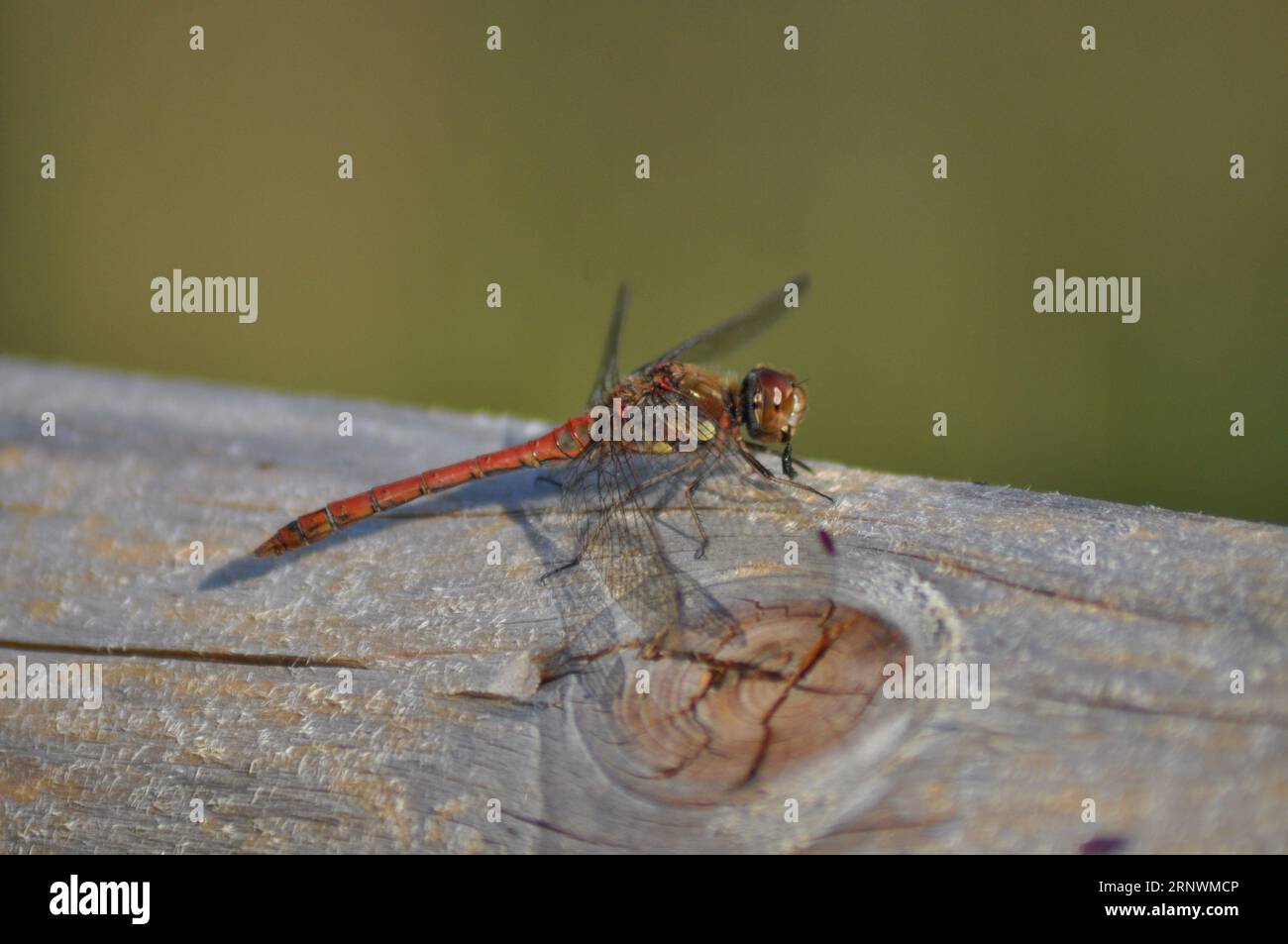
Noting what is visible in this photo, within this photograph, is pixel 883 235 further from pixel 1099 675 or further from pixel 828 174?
pixel 1099 675

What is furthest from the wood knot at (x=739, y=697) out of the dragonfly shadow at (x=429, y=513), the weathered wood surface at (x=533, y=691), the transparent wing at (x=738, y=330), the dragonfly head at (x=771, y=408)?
the transparent wing at (x=738, y=330)

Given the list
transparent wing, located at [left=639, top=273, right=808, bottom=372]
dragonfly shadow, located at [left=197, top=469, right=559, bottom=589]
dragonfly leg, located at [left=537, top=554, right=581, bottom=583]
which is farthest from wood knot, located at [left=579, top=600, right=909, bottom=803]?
transparent wing, located at [left=639, top=273, right=808, bottom=372]

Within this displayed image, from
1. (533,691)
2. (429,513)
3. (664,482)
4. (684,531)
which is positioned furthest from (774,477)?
(533,691)

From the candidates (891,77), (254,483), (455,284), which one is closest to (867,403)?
(891,77)

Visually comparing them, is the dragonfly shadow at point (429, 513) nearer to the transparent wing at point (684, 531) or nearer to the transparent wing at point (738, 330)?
the transparent wing at point (684, 531)

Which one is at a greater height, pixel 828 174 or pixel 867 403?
pixel 828 174

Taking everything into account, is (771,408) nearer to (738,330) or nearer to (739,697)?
(738,330)

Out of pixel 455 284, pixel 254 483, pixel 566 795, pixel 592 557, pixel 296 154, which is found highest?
pixel 296 154
